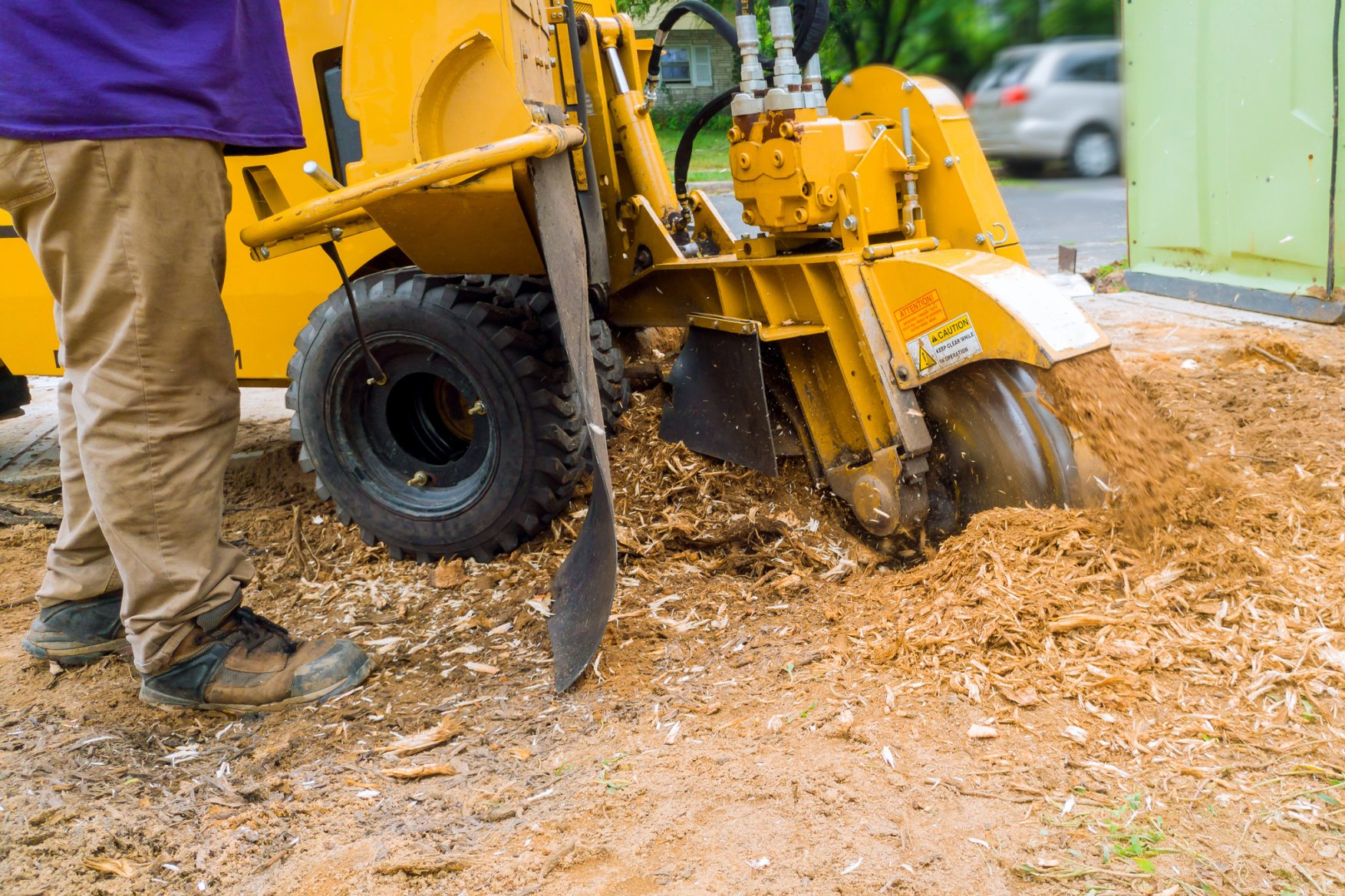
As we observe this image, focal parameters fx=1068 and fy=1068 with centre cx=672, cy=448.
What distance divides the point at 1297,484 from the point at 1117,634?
1215 mm

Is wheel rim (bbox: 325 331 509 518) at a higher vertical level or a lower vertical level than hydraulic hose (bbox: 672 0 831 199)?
lower

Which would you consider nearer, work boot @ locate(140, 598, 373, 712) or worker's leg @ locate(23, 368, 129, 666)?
work boot @ locate(140, 598, 373, 712)

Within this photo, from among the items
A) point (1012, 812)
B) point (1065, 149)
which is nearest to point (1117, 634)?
point (1012, 812)

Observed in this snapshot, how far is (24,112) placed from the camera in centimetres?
229

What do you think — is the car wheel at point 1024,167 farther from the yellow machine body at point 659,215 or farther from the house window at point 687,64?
the house window at point 687,64

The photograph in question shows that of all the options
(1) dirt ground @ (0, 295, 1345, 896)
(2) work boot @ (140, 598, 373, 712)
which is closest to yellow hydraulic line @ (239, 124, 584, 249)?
(2) work boot @ (140, 598, 373, 712)

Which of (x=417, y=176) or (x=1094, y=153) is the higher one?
(x=417, y=176)

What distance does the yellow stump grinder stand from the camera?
9.09ft

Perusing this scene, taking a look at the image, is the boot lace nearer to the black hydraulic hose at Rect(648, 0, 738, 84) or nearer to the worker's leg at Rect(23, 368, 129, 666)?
the worker's leg at Rect(23, 368, 129, 666)

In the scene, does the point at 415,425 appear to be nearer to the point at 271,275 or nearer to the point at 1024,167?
the point at 271,275

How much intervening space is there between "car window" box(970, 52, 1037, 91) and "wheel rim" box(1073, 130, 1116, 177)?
0.26 feet

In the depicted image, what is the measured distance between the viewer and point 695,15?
4059 millimetres

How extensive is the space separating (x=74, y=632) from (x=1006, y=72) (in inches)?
Result: 111

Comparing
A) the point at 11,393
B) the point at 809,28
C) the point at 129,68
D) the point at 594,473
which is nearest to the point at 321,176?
the point at 129,68
